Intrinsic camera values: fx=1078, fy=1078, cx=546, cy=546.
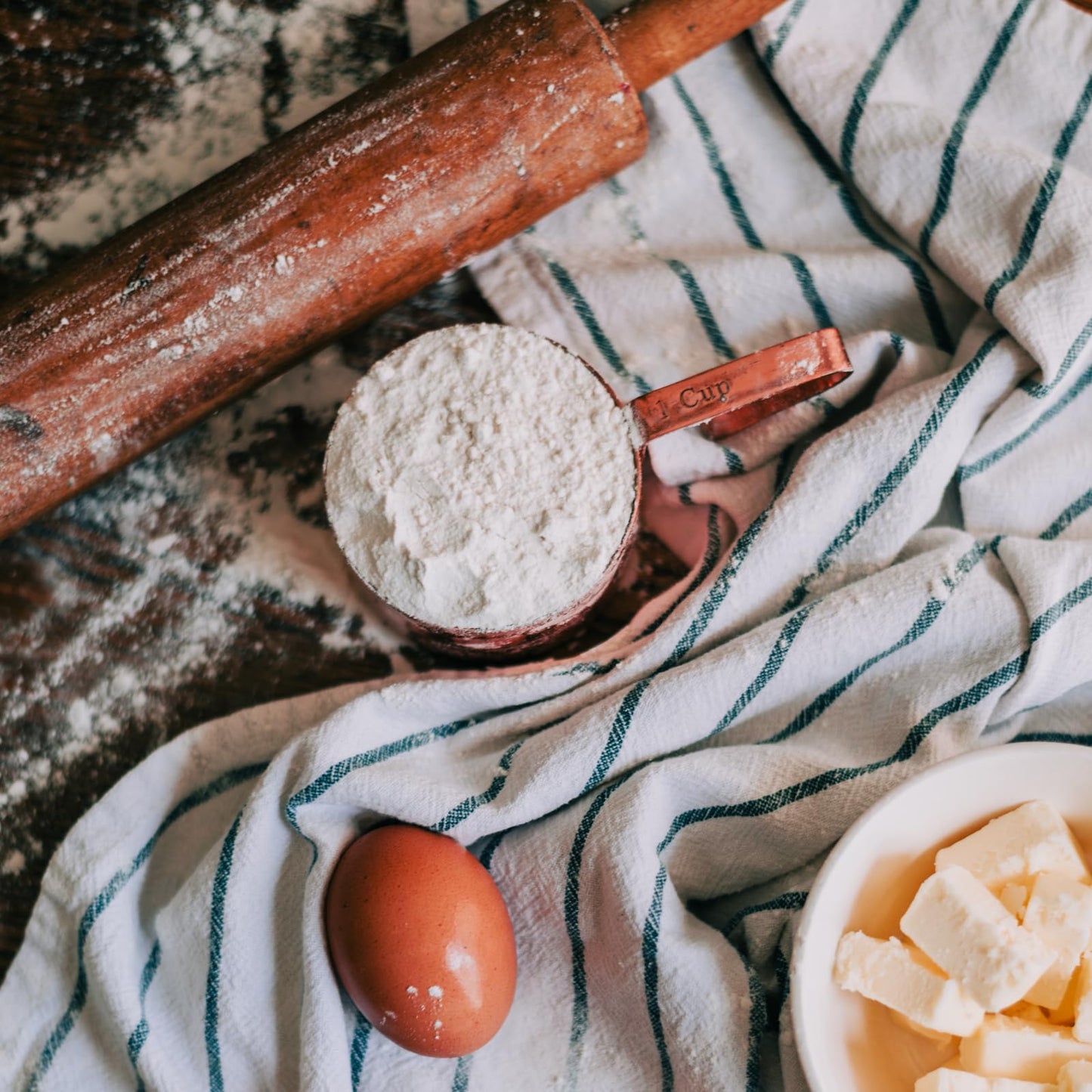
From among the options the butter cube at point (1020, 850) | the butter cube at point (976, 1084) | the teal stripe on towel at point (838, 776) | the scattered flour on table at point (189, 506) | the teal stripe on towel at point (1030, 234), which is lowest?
the butter cube at point (976, 1084)

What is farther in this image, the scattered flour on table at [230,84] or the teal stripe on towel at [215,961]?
the scattered flour on table at [230,84]

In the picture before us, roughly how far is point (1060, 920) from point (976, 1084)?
103mm

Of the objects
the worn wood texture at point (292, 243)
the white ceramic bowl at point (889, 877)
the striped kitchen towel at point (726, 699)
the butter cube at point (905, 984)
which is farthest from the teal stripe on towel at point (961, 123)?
the butter cube at point (905, 984)

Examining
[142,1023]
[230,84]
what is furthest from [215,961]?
[230,84]

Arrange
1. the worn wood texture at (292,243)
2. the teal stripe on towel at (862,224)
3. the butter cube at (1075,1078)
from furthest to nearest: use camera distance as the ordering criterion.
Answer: the teal stripe on towel at (862,224) → the worn wood texture at (292,243) → the butter cube at (1075,1078)

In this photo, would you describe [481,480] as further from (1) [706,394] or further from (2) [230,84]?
(2) [230,84]

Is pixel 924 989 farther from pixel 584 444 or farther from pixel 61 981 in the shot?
pixel 61 981

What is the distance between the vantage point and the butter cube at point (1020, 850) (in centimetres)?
63

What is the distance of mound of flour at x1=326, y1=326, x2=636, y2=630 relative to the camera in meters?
0.67

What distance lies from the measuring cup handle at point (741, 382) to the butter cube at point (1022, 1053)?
15.7 inches

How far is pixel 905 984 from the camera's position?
624 mm

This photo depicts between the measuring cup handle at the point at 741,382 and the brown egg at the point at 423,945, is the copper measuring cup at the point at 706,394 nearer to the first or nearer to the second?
the measuring cup handle at the point at 741,382

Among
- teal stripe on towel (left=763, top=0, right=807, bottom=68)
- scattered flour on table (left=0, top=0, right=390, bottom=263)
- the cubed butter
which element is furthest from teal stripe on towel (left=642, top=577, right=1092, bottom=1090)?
scattered flour on table (left=0, top=0, right=390, bottom=263)

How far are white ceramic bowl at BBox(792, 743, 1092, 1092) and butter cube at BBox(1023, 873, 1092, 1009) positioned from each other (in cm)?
5
